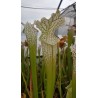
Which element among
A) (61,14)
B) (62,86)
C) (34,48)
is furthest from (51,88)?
(61,14)
